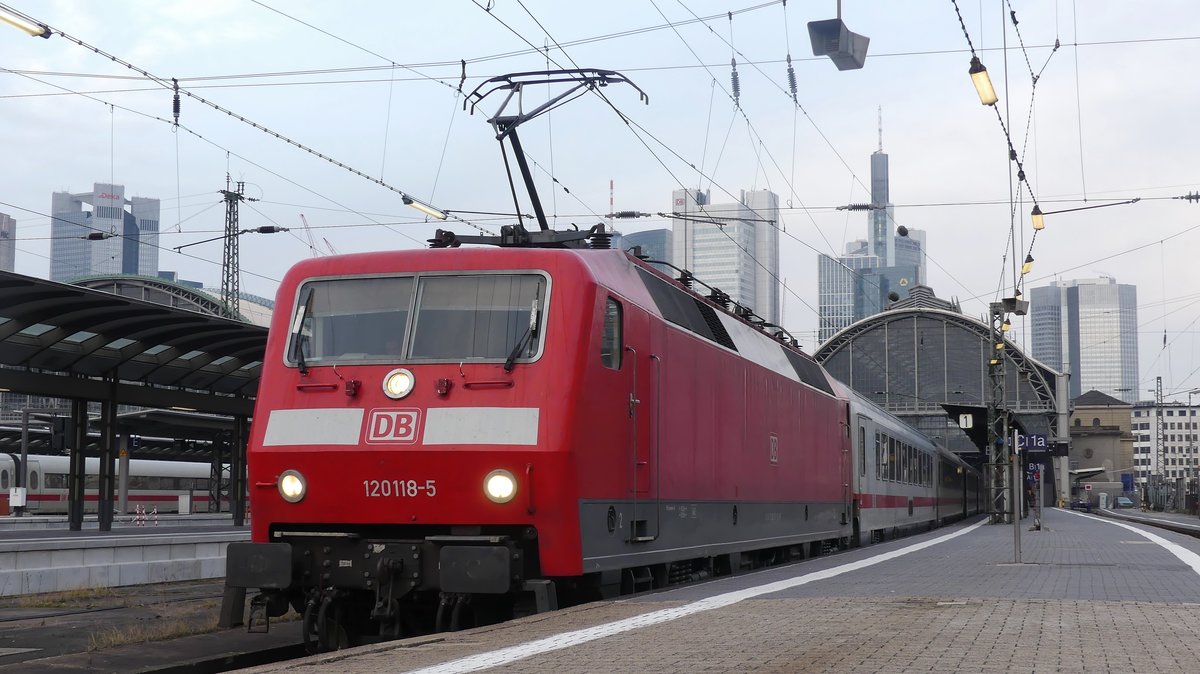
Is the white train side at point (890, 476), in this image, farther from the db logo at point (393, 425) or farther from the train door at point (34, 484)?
the train door at point (34, 484)

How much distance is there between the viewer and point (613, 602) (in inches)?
397

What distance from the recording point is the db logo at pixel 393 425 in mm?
9977

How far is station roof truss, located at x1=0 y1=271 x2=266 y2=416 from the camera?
66.1 ft

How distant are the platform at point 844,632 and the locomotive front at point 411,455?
922mm

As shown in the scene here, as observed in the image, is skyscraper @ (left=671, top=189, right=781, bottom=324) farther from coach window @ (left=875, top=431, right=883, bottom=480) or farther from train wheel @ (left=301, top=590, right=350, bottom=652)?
train wheel @ (left=301, top=590, right=350, bottom=652)

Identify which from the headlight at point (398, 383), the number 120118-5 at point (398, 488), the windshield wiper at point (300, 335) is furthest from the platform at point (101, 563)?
the headlight at point (398, 383)

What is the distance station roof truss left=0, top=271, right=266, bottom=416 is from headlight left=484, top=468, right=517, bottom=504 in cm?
1197

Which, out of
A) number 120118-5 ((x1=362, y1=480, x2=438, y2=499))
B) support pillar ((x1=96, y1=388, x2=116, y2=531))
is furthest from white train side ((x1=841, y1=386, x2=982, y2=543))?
support pillar ((x1=96, y1=388, x2=116, y2=531))

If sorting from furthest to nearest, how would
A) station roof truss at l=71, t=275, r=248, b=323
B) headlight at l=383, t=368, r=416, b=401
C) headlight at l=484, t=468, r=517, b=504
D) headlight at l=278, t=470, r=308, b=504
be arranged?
station roof truss at l=71, t=275, r=248, b=323 → headlight at l=278, t=470, r=308, b=504 → headlight at l=383, t=368, r=416, b=401 → headlight at l=484, t=468, r=517, b=504

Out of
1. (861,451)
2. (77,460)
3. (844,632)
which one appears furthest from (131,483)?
(844,632)

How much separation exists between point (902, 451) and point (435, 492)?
2383cm

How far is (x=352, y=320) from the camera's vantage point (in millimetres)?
10680

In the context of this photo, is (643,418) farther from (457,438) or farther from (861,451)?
(861,451)

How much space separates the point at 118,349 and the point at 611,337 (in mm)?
16440
